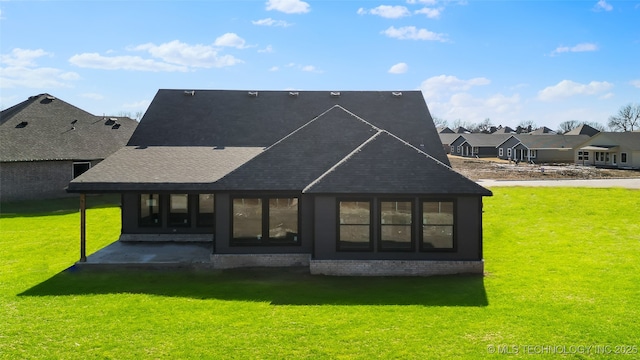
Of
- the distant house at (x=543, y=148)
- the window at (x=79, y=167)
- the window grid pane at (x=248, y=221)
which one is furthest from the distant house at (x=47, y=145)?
the distant house at (x=543, y=148)

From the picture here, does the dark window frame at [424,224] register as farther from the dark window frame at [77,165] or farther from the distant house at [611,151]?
the distant house at [611,151]

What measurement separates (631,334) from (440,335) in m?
4.57

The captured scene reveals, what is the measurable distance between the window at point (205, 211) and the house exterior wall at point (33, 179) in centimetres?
1685

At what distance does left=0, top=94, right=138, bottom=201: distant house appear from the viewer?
31.9m

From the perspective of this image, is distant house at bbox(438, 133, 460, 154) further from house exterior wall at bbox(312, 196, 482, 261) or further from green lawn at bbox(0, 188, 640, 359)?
house exterior wall at bbox(312, 196, 482, 261)

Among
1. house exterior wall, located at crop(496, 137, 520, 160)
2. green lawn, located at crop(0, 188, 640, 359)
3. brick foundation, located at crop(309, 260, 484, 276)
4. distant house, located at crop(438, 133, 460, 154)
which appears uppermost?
distant house, located at crop(438, 133, 460, 154)

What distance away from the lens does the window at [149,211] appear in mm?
19875

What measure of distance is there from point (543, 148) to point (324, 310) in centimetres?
7262

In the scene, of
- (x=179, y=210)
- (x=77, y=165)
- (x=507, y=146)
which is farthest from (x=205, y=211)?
(x=507, y=146)

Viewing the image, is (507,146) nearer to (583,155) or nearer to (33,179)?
(583,155)

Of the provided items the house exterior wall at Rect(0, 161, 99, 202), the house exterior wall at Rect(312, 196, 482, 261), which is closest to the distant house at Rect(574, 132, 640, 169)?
the house exterior wall at Rect(312, 196, 482, 261)

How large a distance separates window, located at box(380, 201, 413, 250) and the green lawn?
1325mm

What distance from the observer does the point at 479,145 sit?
294ft

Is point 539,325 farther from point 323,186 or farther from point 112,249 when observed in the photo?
point 112,249
